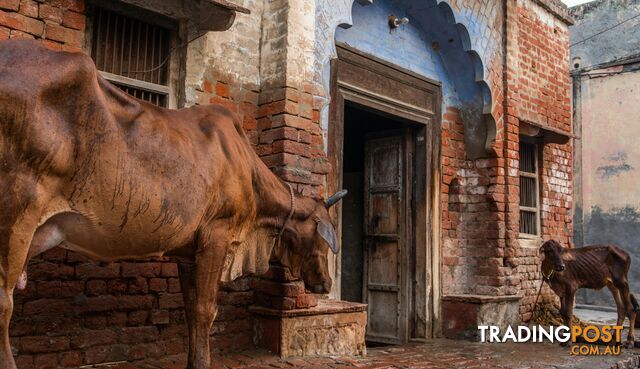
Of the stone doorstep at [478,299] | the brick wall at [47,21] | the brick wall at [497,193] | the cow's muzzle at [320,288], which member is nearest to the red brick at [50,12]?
the brick wall at [47,21]

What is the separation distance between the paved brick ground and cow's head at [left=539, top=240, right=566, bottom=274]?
86 centimetres

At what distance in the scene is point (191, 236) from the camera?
3.23 meters

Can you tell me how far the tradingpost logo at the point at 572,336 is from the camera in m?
6.01

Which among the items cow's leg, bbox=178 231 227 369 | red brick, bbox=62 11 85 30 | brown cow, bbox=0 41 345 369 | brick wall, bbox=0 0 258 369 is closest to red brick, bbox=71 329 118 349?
brick wall, bbox=0 0 258 369

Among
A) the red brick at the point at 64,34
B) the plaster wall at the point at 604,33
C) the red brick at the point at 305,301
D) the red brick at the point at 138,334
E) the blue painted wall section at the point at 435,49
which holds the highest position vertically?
the plaster wall at the point at 604,33

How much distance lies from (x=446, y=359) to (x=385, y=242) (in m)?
2.10

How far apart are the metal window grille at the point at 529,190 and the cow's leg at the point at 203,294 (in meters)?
5.78

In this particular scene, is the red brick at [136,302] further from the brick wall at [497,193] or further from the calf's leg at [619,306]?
the calf's leg at [619,306]

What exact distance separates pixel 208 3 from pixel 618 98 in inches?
407

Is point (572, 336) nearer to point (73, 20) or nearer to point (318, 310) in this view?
point (318, 310)

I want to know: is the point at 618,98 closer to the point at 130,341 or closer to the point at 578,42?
the point at 578,42

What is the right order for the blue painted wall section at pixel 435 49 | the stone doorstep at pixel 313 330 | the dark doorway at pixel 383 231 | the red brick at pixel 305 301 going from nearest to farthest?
the stone doorstep at pixel 313 330 < the red brick at pixel 305 301 < the blue painted wall section at pixel 435 49 < the dark doorway at pixel 383 231

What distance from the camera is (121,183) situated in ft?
9.12

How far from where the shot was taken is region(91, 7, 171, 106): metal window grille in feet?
14.4
